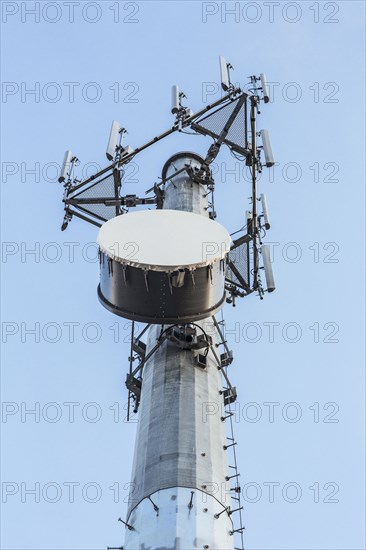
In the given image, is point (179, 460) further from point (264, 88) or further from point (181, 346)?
point (264, 88)

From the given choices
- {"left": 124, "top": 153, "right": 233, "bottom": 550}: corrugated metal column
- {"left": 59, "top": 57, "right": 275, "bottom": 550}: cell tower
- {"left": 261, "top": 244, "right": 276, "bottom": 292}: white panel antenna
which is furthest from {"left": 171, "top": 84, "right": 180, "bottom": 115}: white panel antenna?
{"left": 124, "top": 153, "right": 233, "bottom": 550}: corrugated metal column

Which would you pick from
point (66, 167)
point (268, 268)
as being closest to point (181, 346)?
point (268, 268)

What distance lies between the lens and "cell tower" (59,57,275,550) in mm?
16672

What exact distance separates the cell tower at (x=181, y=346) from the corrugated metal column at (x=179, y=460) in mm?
28

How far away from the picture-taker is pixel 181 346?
835 inches

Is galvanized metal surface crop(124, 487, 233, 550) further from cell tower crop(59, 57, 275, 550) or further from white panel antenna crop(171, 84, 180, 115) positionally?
white panel antenna crop(171, 84, 180, 115)

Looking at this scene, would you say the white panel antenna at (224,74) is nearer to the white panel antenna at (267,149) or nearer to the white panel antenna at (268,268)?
the white panel antenna at (267,149)

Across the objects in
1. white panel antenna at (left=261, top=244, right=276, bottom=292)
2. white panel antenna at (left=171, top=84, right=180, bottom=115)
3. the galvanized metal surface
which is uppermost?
white panel antenna at (left=171, top=84, right=180, bottom=115)

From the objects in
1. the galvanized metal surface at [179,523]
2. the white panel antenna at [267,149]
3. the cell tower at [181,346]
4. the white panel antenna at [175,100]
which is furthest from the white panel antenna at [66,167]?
the galvanized metal surface at [179,523]

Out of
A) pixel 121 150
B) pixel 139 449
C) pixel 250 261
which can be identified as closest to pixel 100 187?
pixel 121 150

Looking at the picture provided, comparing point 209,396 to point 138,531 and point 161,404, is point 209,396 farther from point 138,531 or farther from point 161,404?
point 138,531

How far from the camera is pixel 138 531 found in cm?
1644

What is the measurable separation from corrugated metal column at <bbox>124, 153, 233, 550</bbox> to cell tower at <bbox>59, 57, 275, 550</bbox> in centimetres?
3

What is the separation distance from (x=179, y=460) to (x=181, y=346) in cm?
436
